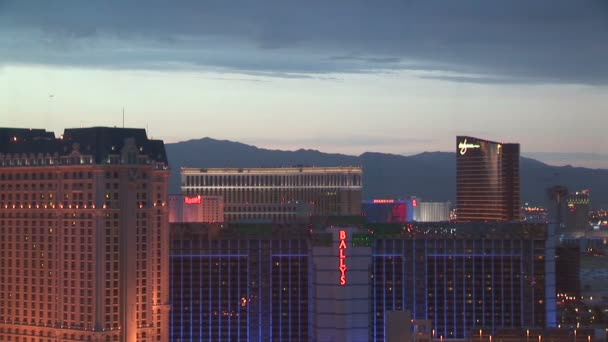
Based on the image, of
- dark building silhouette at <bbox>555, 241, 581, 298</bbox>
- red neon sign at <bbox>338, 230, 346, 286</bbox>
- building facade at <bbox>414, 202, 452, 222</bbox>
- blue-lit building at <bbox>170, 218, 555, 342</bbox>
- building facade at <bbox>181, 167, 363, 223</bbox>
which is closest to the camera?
red neon sign at <bbox>338, 230, 346, 286</bbox>

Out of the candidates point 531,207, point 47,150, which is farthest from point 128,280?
point 531,207

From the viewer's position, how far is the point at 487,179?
161 m

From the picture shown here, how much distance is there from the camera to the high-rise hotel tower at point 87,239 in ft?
244

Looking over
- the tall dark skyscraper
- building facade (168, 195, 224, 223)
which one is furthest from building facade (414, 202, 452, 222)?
building facade (168, 195, 224, 223)

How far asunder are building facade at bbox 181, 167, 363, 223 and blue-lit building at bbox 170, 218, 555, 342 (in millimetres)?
48501

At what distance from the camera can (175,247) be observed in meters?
86.6

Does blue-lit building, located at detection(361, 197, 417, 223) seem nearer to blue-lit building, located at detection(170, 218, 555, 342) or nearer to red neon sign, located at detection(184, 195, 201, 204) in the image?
red neon sign, located at detection(184, 195, 201, 204)

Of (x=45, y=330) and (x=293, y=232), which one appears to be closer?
(x=45, y=330)

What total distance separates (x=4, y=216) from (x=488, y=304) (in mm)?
29607

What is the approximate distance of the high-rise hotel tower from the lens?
7438 cm

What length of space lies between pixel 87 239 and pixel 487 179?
92.4 m

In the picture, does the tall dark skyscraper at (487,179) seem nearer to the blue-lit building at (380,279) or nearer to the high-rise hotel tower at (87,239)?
the blue-lit building at (380,279)

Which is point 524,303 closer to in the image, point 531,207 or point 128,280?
point 128,280

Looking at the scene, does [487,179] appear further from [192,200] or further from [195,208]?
[195,208]
